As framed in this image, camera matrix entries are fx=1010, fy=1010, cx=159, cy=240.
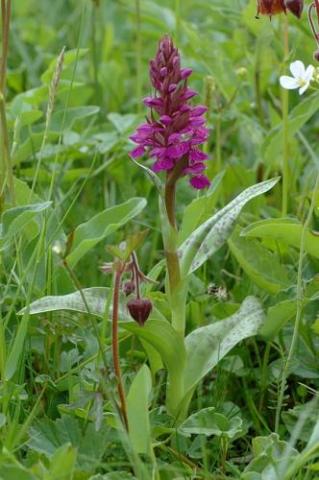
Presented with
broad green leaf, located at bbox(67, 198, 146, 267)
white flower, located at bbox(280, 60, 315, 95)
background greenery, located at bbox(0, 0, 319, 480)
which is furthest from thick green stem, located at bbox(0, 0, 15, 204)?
white flower, located at bbox(280, 60, 315, 95)

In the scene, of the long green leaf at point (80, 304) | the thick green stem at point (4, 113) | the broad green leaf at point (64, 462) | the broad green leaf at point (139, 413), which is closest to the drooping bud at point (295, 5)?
the thick green stem at point (4, 113)

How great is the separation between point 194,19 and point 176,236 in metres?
3.29

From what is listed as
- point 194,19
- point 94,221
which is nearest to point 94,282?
point 94,221

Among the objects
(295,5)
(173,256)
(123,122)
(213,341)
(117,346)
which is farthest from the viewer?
(123,122)

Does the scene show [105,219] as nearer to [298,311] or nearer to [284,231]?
[284,231]

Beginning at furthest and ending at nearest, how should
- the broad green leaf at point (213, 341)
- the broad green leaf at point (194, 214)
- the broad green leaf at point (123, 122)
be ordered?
the broad green leaf at point (123, 122), the broad green leaf at point (194, 214), the broad green leaf at point (213, 341)

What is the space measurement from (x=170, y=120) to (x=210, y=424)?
1.94 ft

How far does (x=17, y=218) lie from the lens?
2018 millimetres

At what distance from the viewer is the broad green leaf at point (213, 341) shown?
2092 millimetres

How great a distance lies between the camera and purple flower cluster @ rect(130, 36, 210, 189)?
193 centimetres

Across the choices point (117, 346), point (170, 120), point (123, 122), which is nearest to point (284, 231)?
point (170, 120)

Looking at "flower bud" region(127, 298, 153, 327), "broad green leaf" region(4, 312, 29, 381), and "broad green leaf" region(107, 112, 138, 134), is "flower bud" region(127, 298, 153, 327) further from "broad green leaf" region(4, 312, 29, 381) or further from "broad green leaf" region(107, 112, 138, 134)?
"broad green leaf" region(107, 112, 138, 134)

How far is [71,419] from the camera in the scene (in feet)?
6.32

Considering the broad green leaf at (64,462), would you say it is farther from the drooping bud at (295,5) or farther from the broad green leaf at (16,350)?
the drooping bud at (295,5)
